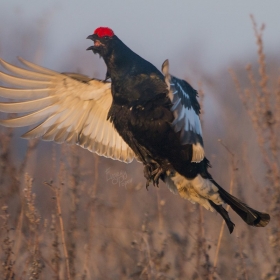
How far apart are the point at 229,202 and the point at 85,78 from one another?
1237 mm

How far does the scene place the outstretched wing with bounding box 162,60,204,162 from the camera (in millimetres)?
3361

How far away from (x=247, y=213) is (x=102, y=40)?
138 cm

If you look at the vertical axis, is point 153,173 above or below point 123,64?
below

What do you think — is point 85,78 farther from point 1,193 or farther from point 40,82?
point 1,193

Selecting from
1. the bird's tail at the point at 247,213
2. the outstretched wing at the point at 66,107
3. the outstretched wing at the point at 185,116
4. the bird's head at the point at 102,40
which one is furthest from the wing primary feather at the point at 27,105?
the bird's tail at the point at 247,213

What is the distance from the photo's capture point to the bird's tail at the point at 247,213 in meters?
3.90

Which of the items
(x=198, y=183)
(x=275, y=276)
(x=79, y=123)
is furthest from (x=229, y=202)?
(x=79, y=123)

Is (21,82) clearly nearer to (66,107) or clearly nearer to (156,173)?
(66,107)

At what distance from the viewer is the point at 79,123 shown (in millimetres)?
4523

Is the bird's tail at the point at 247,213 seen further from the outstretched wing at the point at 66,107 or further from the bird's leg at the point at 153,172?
the outstretched wing at the point at 66,107

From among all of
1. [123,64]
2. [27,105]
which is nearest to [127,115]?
[123,64]

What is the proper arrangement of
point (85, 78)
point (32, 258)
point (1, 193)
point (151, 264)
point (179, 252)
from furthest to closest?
point (85, 78) < point (179, 252) < point (1, 193) < point (151, 264) < point (32, 258)

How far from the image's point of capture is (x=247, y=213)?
3.96 m

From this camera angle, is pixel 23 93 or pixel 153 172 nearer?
pixel 153 172
